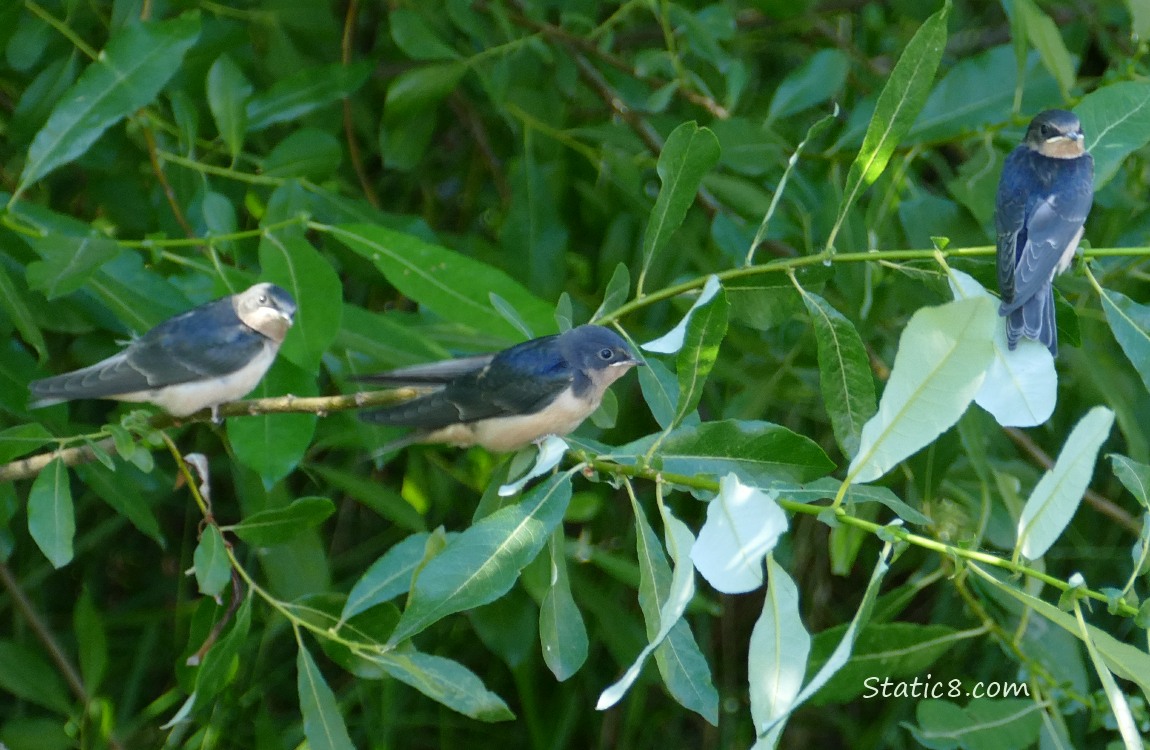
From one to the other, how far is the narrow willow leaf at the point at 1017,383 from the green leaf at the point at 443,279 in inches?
38.0

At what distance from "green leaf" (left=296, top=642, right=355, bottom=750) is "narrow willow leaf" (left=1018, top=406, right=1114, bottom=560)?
1302 millimetres

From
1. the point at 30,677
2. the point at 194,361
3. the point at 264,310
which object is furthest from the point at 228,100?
the point at 30,677

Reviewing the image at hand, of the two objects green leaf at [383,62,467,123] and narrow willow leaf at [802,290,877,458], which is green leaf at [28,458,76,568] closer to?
narrow willow leaf at [802,290,877,458]

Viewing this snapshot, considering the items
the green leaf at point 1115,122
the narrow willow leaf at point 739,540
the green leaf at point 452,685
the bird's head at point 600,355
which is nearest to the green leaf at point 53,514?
the green leaf at point 452,685

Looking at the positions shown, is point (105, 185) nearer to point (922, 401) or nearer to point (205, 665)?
point (205, 665)

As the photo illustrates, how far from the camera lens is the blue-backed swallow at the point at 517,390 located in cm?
284

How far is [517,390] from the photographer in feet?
9.51

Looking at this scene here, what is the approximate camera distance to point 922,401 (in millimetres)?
1615

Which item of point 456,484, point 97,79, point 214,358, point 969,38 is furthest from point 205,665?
point 969,38

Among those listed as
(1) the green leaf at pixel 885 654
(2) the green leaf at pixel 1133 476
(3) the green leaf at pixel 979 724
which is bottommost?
(3) the green leaf at pixel 979 724

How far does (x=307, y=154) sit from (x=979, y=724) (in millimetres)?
2109

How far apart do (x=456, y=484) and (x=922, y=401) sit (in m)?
2.84

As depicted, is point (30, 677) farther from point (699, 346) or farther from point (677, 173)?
point (699, 346)

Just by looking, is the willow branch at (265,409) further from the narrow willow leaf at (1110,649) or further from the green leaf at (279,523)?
the narrow willow leaf at (1110,649)
